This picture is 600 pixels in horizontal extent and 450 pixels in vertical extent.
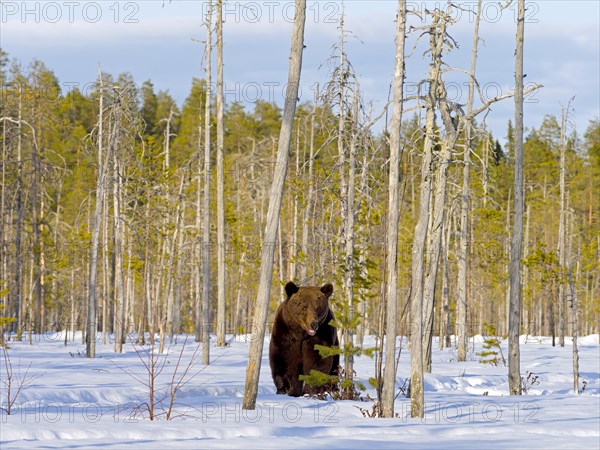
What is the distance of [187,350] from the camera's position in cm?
2648

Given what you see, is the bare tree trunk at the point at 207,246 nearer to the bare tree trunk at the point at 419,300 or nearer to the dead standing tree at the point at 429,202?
the dead standing tree at the point at 429,202

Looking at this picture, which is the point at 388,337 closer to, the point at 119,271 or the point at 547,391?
the point at 547,391

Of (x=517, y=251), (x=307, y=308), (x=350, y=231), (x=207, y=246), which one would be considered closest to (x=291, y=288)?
(x=307, y=308)

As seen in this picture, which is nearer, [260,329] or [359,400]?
[260,329]

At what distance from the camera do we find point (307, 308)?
1151 centimetres

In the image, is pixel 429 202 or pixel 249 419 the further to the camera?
pixel 429 202

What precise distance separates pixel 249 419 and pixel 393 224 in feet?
10.8

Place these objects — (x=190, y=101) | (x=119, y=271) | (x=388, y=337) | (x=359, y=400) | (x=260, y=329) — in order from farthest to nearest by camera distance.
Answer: (x=190, y=101) < (x=119, y=271) < (x=359, y=400) < (x=388, y=337) < (x=260, y=329)

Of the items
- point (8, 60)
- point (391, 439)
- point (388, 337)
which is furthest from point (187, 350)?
point (8, 60)

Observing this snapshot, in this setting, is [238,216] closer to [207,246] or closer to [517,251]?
[207,246]

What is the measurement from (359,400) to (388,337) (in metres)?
2.80

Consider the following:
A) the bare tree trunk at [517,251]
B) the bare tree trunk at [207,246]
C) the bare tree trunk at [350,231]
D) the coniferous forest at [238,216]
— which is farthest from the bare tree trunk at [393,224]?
the bare tree trunk at [207,246]

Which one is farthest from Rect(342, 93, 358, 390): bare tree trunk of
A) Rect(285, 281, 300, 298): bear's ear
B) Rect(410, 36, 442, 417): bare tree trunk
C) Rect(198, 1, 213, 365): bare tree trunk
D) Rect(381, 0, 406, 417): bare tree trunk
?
Rect(381, 0, 406, 417): bare tree trunk

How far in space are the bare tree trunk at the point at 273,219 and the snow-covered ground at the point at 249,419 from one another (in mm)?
459
